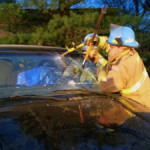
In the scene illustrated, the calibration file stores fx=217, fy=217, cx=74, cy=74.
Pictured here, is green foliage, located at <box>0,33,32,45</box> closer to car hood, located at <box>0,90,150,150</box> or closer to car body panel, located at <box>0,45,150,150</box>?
car body panel, located at <box>0,45,150,150</box>

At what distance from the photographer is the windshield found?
94.3 inches

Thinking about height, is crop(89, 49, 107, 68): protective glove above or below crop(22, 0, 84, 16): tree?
below

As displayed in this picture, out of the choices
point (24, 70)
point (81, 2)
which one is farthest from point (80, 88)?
point (81, 2)

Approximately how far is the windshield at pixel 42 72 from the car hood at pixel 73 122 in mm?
309

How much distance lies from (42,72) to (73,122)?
4.02 feet

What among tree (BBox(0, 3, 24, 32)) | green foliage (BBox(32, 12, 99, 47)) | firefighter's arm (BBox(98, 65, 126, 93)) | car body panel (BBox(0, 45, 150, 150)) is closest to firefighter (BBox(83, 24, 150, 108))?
firefighter's arm (BBox(98, 65, 126, 93))

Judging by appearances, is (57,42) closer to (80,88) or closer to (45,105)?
(80,88)

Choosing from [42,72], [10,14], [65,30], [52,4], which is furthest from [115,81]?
[10,14]

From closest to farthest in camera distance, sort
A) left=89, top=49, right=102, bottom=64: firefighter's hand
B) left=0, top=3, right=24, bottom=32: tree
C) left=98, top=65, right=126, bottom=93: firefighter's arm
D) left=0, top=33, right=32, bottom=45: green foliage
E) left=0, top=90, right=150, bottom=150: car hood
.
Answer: left=0, top=90, right=150, bottom=150: car hood < left=98, top=65, right=126, bottom=93: firefighter's arm < left=89, top=49, right=102, bottom=64: firefighter's hand < left=0, top=3, right=24, bottom=32: tree < left=0, top=33, right=32, bottom=45: green foliage

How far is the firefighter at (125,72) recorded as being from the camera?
7.23 ft

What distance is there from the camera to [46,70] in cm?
271

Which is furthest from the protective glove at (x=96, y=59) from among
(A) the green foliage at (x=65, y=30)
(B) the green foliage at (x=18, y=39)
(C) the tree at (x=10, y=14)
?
(C) the tree at (x=10, y=14)

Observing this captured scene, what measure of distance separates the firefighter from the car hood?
163mm

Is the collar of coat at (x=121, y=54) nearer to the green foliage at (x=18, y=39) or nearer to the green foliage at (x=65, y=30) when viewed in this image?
→ the green foliage at (x=65, y=30)
